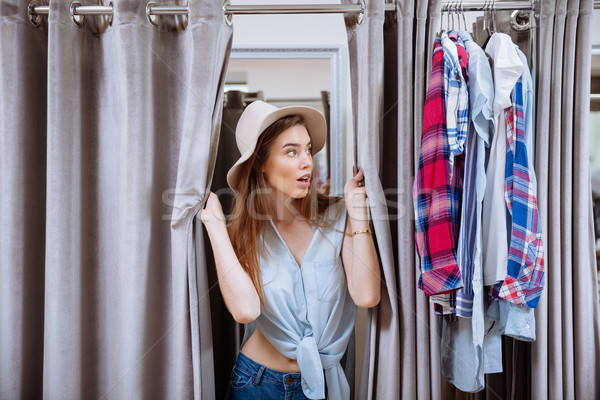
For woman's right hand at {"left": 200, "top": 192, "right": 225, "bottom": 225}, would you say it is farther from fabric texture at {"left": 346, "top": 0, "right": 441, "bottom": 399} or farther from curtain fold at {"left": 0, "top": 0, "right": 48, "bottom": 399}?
curtain fold at {"left": 0, "top": 0, "right": 48, "bottom": 399}

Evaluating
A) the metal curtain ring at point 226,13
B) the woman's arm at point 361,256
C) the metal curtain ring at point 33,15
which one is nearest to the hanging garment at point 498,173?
the woman's arm at point 361,256

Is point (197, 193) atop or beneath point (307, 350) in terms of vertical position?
atop

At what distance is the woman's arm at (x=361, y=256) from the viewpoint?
3.96 feet

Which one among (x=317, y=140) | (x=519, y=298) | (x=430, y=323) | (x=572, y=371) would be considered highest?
(x=317, y=140)

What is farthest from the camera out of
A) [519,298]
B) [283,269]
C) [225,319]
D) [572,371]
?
[225,319]

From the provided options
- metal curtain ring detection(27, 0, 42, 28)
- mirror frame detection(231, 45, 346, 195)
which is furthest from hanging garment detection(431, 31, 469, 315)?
metal curtain ring detection(27, 0, 42, 28)

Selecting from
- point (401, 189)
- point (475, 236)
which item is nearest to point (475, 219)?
point (475, 236)

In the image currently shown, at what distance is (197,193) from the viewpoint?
4.01 feet

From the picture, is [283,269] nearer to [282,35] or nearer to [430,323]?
Answer: [430,323]

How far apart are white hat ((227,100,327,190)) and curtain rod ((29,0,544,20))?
291mm

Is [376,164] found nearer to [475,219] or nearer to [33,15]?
[475,219]

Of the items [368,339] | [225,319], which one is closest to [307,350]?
[368,339]

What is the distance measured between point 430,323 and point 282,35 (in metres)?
1.24

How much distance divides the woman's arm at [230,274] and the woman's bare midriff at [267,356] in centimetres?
17
